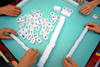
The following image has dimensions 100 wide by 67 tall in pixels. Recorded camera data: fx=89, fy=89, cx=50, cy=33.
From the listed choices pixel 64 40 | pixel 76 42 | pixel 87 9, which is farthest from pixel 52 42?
pixel 87 9

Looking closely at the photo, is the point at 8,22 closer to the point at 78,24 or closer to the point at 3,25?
the point at 3,25

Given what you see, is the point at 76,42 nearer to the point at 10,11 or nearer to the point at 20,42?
the point at 20,42

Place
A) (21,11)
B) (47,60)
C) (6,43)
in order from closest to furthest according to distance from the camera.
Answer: (47,60), (6,43), (21,11)

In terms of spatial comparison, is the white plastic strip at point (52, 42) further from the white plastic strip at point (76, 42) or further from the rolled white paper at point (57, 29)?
the white plastic strip at point (76, 42)

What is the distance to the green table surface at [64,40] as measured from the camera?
36.4 inches

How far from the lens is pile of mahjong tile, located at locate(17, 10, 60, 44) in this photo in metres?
1.03

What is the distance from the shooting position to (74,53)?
94cm

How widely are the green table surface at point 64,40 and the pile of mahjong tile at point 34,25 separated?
5cm

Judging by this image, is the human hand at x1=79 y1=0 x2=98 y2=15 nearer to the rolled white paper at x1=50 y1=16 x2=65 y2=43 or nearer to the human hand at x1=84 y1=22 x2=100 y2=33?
the human hand at x1=84 y1=22 x2=100 y2=33

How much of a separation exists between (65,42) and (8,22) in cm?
76

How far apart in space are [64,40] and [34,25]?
0.41 meters

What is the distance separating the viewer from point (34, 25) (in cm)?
110

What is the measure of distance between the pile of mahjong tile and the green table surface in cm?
5

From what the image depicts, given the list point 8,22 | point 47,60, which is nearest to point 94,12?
point 47,60
